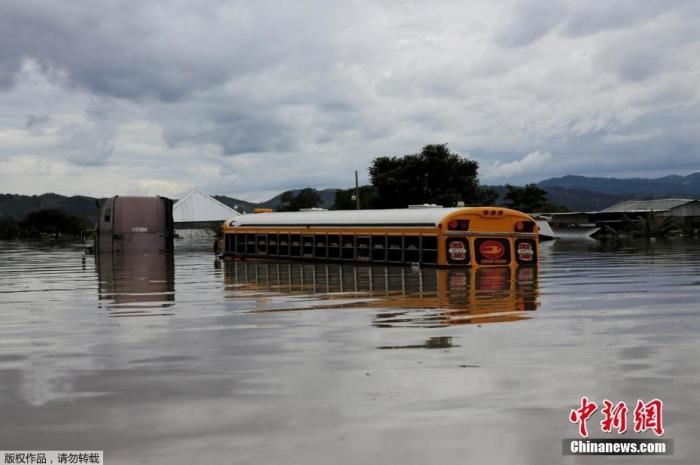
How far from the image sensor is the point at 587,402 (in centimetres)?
752

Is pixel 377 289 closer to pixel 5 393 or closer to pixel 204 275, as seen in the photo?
pixel 204 275

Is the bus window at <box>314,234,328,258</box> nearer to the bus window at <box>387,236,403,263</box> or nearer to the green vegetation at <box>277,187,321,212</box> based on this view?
the bus window at <box>387,236,403,263</box>

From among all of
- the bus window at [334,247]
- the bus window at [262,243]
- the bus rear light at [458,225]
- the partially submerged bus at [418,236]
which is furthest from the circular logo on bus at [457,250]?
the bus window at [262,243]

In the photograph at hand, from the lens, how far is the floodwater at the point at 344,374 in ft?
21.3

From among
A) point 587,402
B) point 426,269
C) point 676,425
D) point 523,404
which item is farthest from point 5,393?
point 426,269

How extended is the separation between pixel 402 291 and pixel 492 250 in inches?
363

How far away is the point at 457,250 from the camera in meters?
28.1

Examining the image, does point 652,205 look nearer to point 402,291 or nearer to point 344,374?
point 402,291

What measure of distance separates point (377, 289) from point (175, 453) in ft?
49.2

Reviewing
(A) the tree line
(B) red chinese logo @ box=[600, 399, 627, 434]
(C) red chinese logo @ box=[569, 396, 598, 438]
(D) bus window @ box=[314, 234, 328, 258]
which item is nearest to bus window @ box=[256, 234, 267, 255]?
(D) bus window @ box=[314, 234, 328, 258]

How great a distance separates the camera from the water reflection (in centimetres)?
1775

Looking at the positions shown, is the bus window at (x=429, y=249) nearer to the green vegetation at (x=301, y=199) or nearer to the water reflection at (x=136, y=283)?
the water reflection at (x=136, y=283)

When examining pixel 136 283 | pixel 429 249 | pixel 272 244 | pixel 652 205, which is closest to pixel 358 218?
pixel 429 249

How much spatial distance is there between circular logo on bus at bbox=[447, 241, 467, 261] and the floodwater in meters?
8.63
